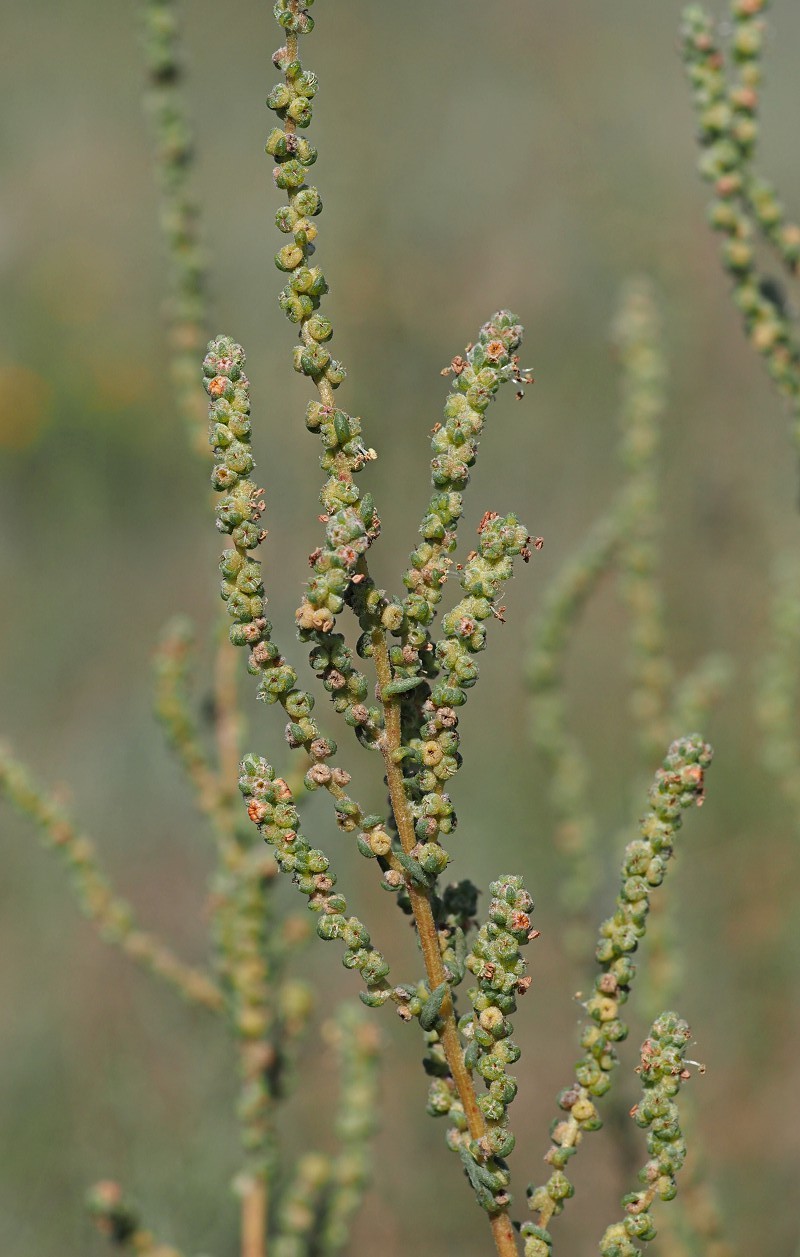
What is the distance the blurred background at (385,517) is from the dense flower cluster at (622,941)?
1.55 meters

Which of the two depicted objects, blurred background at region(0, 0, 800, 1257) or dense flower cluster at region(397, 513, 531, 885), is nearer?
dense flower cluster at region(397, 513, 531, 885)

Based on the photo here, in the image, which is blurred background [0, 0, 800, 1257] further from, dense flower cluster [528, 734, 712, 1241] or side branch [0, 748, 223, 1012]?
dense flower cluster [528, 734, 712, 1241]

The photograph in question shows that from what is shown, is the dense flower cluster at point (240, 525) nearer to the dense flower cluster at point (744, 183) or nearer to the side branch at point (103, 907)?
the dense flower cluster at point (744, 183)

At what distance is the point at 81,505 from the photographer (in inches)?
268

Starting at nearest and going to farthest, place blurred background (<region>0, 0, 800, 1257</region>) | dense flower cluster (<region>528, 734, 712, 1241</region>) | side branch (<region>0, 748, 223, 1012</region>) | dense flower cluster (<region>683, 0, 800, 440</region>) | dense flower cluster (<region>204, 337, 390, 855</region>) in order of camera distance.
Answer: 1. dense flower cluster (<region>204, 337, 390, 855</region>)
2. dense flower cluster (<region>528, 734, 712, 1241</region>)
3. dense flower cluster (<region>683, 0, 800, 440</region>)
4. side branch (<region>0, 748, 223, 1012</region>)
5. blurred background (<region>0, 0, 800, 1257</region>)

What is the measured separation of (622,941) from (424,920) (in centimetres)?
27

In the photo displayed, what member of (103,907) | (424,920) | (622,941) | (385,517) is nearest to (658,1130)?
(622,941)

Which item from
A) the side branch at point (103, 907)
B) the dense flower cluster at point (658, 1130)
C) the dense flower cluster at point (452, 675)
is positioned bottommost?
the dense flower cluster at point (658, 1130)

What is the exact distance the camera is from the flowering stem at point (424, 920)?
1412mm

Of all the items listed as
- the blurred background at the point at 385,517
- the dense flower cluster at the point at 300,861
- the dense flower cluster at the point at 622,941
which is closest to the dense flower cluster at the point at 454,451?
the dense flower cluster at the point at 300,861

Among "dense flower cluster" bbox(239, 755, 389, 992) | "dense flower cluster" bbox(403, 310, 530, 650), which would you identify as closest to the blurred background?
"dense flower cluster" bbox(239, 755, 389, 992)

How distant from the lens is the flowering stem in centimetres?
141

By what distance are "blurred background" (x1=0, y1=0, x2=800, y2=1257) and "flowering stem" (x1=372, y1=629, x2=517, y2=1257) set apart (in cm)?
168

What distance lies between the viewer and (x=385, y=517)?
18.0 feet
